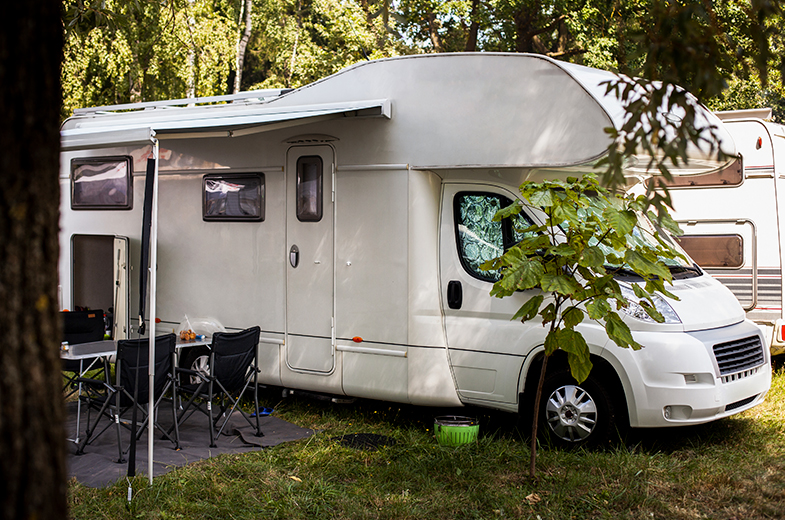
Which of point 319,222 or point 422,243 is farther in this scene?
point 319,222

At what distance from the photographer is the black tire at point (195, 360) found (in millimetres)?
7090

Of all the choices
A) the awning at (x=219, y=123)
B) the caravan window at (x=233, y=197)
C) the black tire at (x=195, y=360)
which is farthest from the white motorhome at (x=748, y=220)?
the black tire at (x=195, y=360)

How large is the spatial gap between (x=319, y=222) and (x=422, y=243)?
1.00 meters

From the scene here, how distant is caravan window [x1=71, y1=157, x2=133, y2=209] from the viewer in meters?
7.46

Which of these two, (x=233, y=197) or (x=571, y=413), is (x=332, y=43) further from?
(x=571, y=413)

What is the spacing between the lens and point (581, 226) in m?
4.39

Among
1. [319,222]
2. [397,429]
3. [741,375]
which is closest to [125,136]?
[319,222]

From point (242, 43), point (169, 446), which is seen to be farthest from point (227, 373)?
point (242, 43)

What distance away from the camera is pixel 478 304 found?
584cm

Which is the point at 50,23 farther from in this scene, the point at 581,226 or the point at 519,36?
the point at 519,36

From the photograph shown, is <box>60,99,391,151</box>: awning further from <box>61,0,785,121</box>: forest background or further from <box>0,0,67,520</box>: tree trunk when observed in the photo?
<box>61,0,785,121</box>: forest background

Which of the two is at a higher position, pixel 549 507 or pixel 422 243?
pixel 422 243

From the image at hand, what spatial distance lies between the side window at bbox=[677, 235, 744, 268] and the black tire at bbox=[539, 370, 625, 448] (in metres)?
2.81

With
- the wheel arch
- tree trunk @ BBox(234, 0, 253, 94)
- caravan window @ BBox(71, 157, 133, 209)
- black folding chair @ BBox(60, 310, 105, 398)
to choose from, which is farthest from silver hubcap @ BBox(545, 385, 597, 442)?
tree trunk @ BBox(234, 0, 253, 94)
